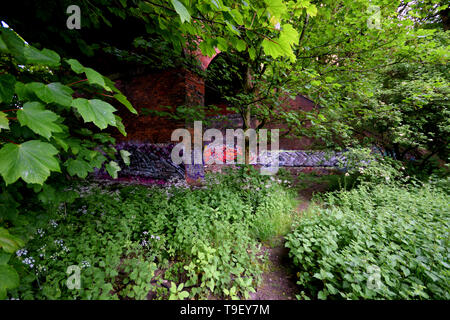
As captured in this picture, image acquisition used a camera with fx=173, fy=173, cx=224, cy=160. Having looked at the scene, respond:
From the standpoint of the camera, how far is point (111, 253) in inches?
79.0

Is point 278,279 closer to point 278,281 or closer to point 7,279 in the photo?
point 278,281

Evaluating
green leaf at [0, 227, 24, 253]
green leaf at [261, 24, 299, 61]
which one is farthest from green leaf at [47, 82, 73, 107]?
green leaf at [261, 24, 299, 61]

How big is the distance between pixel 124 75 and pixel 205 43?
261 inches

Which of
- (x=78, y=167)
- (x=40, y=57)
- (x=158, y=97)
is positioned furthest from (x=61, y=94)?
(x=158, y=97)

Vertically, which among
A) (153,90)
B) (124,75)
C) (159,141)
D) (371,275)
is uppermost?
(124,75)

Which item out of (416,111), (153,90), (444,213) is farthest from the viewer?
(153,90)

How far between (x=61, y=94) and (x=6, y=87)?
22 centimetres

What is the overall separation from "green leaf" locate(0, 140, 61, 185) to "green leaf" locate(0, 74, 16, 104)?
27cm

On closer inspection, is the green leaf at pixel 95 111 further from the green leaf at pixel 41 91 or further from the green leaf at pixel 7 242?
the green leaf at pixel 7 242

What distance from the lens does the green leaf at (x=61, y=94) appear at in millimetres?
917

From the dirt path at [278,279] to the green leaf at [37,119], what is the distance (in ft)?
8.08

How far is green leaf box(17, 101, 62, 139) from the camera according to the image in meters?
0.83
